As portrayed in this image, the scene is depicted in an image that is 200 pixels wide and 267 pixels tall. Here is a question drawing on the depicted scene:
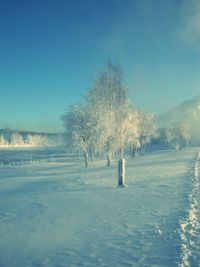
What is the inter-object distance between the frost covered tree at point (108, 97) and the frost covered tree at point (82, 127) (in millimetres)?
1519

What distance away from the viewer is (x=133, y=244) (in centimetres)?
827

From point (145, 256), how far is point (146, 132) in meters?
69.4

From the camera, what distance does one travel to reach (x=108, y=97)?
4188 cm

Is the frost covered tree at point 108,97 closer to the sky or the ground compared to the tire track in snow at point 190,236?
closer to the sky

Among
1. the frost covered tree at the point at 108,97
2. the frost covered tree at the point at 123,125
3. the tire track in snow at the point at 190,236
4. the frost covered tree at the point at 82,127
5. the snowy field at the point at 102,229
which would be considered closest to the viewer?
the tire track in snow at the point at 190,236

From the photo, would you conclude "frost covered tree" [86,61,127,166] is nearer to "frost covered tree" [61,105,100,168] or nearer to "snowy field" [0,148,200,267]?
"frost covered tree" [61,105,100,168]

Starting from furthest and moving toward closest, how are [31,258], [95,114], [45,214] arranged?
[95,114]
[45,214]
[31,258]

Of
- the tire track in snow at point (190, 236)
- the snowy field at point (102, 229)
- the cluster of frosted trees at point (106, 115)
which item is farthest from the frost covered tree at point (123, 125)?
the tire track in snow at point (190, 236)

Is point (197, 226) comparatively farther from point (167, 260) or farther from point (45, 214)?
point (45, 214)

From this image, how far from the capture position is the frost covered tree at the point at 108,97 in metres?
41.6

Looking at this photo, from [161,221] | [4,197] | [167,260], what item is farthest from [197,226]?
[4,197]

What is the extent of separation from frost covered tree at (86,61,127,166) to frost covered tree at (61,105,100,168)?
1519 mm

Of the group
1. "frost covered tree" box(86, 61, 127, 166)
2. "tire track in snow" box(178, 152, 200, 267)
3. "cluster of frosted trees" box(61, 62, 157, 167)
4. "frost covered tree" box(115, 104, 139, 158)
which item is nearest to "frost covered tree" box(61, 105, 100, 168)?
"cluster of frosted trees" box(61, 62, 157, 167)

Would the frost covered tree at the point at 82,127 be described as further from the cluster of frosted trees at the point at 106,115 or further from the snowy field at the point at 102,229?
the snowy field at the point at 102,229
